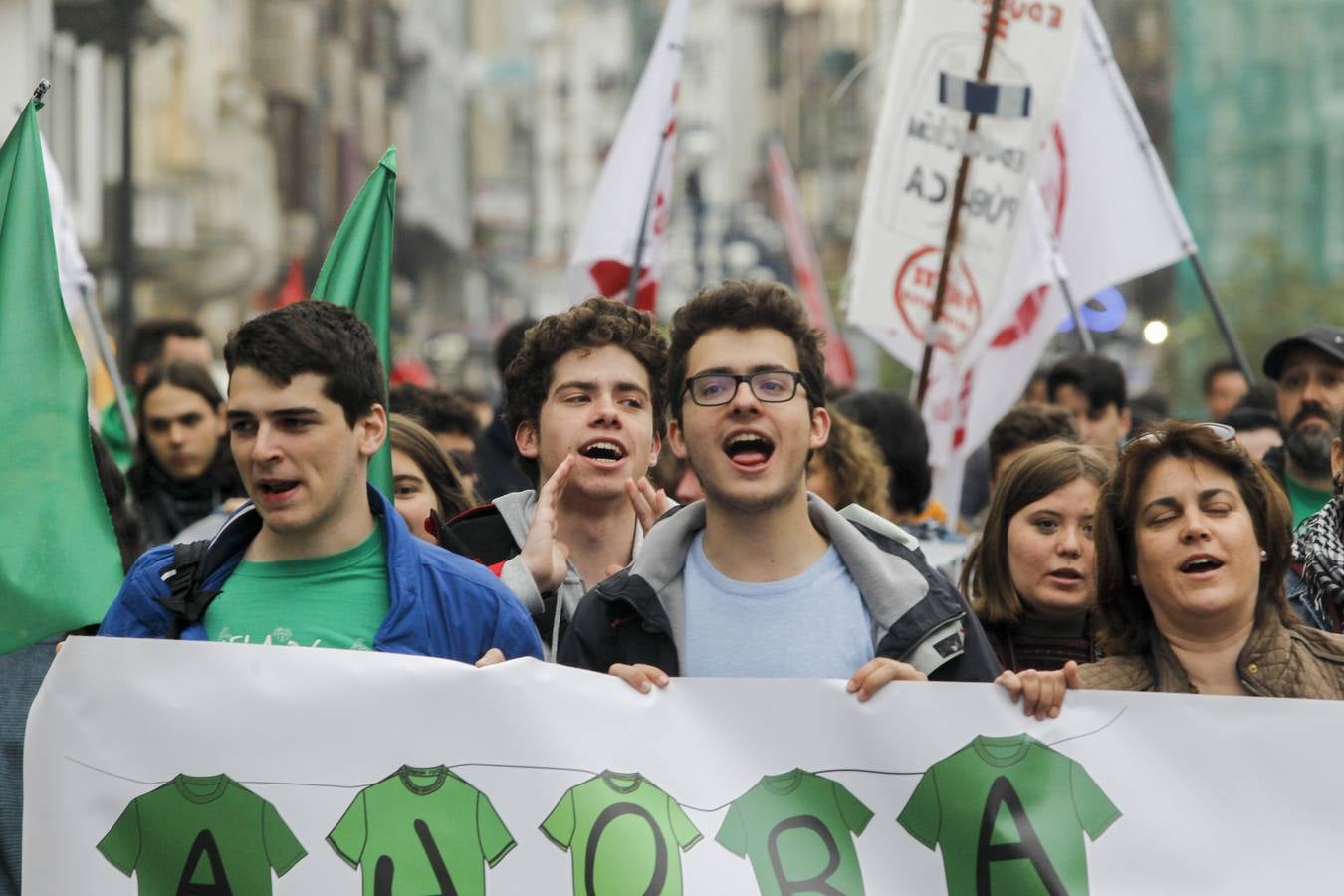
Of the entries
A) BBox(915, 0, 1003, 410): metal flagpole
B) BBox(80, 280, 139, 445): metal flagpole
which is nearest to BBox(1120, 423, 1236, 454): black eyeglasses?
BBox(915, 0, 1003, 410): metal flagpole

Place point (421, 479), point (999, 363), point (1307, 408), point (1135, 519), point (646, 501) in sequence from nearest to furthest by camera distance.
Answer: point (1135, 519), point (646, 501), point (421, 479), point (1307, 408), point (999, 363)

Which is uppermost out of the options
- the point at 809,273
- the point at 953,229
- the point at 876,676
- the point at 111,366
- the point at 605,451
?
the point at 953,229

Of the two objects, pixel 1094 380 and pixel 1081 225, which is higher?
pixel 1081 225

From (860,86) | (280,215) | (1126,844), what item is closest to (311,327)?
(1126,844)

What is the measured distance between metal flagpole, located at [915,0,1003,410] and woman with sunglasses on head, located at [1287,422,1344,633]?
10.4ft

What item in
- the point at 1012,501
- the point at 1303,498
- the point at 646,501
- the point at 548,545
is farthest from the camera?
the point at 1303,498

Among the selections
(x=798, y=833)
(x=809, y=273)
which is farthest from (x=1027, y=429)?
(x=809, y=273)

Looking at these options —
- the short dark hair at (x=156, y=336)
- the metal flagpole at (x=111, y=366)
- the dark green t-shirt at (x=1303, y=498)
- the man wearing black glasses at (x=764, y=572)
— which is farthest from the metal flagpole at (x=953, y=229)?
the man wearing black glasses at (x=764, y=572)

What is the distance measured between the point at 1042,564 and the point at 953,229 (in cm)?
312

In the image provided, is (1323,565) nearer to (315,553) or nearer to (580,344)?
(580,344)

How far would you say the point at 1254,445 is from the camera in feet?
21.4

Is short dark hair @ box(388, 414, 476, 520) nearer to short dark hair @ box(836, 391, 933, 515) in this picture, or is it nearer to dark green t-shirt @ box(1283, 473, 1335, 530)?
short dark hair @ box(836, 391, 933, 515)

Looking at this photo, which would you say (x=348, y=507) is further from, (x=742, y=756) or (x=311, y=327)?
(x=742, y=756)

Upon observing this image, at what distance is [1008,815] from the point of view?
373 cm
